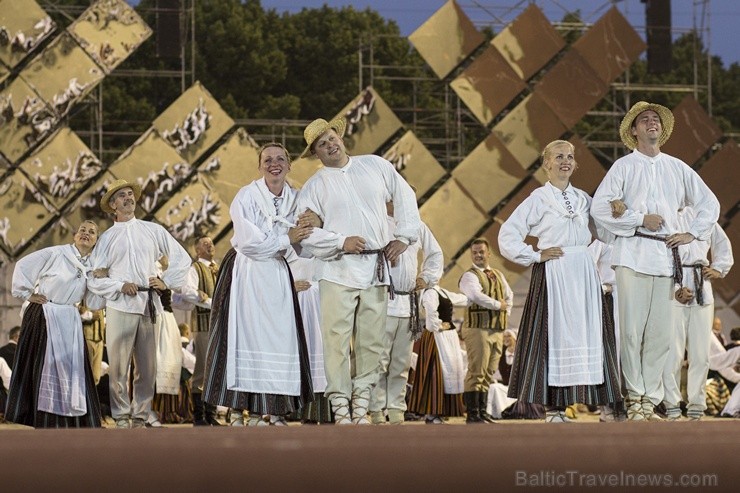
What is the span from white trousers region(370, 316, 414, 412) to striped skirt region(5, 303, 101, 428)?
2021 mm

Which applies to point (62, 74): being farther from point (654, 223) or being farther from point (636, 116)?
point (654, 223)

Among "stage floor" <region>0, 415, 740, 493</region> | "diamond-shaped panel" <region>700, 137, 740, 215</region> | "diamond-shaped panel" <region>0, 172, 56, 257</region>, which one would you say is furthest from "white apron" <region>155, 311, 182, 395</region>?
"diamond-shaped panel" <region>700, 137, 740, 215</region>

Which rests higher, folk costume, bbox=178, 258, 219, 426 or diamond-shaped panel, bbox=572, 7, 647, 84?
diamond-shaped panel, bbox=572, 7, 647, 84

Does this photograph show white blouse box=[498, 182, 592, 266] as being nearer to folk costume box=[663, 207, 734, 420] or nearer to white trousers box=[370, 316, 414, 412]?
white trousers box=[370, 316, 414, 412]

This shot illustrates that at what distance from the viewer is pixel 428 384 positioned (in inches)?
380

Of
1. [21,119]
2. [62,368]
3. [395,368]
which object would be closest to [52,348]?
[62,368]

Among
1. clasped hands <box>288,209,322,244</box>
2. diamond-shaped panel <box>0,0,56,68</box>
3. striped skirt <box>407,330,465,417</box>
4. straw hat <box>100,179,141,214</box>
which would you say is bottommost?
striped skirt <box>407,330,465,417</box>

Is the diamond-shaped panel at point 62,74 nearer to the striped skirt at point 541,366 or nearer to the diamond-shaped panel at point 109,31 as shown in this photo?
the diamond-shaped panel at point 109,31

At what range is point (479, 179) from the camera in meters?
14.9

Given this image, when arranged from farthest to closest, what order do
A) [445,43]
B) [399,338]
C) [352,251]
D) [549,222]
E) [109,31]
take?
[445,43], [109,31], [399,338], [549,222], [352,251]

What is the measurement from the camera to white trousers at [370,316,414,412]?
683 centimetres

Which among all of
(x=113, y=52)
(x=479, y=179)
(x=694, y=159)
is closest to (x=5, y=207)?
(x=113, y=52)

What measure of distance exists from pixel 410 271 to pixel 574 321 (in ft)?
3.81

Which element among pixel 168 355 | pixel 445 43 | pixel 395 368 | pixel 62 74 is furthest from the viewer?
pixel 445 43
